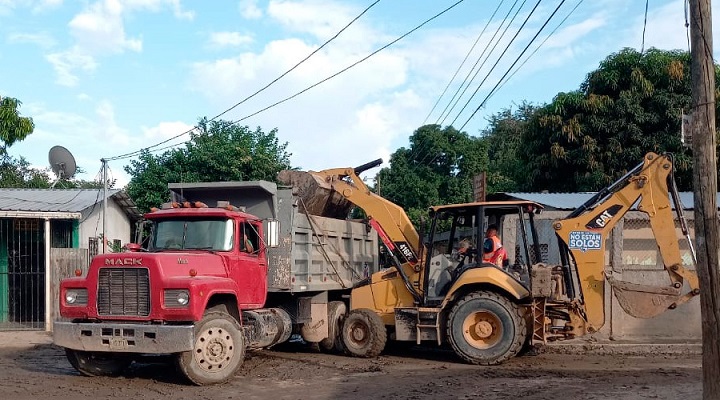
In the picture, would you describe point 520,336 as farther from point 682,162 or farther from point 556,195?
point 682,162

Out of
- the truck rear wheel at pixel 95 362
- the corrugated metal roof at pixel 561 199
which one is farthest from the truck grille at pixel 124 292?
the corrugated metal roof at pixel 561 199

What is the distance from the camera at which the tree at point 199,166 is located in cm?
2361

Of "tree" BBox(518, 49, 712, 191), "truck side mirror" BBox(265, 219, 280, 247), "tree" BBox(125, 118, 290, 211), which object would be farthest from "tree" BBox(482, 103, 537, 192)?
"truck side mirror" BBox(265, 219, 280, 247)

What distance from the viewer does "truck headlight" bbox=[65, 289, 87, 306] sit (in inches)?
418

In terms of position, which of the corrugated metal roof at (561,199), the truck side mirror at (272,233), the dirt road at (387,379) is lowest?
the dirt road at (387,379)

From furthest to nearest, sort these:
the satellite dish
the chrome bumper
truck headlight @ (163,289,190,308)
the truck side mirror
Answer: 1. the satellite dish
2. the truck side mirror
3. truck headlight @ (163,289,190,308)
4. the chrome bumper

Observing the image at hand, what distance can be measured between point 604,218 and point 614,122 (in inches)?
458

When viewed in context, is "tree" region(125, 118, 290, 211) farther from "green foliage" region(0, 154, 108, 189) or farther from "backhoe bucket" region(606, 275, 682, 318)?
"backhoe bucket" region(606, 275, 682, 318)

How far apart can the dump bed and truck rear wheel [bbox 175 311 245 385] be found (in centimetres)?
176

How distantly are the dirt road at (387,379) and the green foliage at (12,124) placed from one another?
8546mm

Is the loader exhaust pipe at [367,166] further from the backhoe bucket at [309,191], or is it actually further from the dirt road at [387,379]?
the dirt road at [387,379]

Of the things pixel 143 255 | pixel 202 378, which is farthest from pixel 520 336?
pixel 143 255

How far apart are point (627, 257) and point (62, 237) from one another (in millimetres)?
13967

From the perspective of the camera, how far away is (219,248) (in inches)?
447
